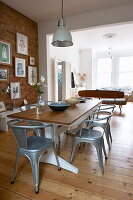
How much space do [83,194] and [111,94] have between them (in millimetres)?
4467

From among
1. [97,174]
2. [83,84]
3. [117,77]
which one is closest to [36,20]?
[97,174]

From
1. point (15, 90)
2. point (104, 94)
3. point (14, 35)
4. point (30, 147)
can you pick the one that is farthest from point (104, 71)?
point (30, 147)

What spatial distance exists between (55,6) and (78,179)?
12.2ft

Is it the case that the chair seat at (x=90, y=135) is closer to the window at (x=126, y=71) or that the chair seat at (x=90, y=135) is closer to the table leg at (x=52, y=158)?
the table leg at (x=52, y=158)

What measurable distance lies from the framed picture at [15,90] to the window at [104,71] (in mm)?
6895

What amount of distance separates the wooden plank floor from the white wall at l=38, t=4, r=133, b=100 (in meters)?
3.06

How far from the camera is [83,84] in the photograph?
30.1ft

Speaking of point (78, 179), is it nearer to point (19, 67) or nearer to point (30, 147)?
point (30, 147)

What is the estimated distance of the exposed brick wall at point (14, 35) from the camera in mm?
3654

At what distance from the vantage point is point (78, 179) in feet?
5.92

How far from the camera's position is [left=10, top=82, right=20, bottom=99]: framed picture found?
3.94 m

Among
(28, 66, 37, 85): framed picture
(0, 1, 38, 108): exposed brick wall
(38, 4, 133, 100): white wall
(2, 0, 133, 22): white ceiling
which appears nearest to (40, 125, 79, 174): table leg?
(0, 1, 38, 108): exposed brick wall

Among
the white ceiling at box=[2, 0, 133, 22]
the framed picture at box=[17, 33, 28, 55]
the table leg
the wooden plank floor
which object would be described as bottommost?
the wooden plank floor

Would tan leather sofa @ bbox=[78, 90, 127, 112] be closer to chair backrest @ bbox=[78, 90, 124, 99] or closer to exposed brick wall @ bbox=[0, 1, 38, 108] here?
chair backrest @ bbox=[78, 90, 124, 99]
